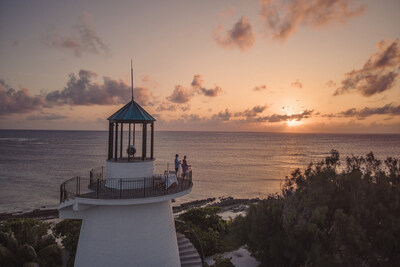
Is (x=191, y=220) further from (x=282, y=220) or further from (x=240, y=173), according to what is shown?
(x=240, y=173)

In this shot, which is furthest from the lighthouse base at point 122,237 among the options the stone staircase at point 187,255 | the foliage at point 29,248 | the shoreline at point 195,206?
the shoreline at point 195,206

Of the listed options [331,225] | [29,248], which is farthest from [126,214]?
[331,225]

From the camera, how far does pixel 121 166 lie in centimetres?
1134

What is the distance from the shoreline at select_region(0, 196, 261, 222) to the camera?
34969 millimetres

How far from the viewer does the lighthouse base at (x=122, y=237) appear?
10656 millimetres

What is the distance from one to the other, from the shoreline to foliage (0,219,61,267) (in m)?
20.9

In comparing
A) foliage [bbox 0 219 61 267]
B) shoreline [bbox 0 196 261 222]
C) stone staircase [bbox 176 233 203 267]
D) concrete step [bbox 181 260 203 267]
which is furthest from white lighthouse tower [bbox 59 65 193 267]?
shoreline [bbox 0 196 261 222]

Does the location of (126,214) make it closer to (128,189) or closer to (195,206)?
(128,189)

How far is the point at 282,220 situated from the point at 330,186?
3246 millimetres

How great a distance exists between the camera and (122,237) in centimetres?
1071

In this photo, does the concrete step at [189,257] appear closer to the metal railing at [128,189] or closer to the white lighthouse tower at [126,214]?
the white lighthouse tower at [126,214]

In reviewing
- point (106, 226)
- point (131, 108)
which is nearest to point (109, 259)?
point (106, 226)

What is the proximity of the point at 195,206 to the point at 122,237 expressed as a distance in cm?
3148

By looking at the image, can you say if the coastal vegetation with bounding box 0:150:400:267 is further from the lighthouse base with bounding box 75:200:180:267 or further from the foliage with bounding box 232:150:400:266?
the lighthouse base with bounding box 75:200:180:267
